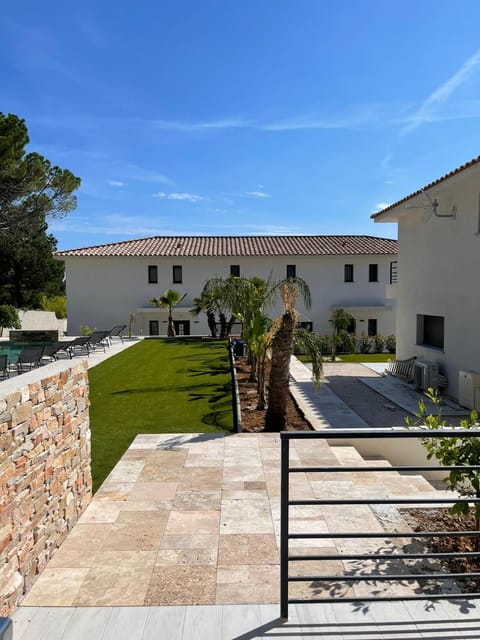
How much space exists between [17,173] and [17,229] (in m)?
3.88

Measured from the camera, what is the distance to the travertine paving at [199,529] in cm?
360

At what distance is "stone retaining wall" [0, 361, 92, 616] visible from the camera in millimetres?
3240

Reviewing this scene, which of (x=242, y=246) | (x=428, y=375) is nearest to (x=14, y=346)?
(x=428, y=375)

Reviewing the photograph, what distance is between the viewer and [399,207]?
14.5 m

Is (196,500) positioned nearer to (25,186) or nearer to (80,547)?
(80,547)

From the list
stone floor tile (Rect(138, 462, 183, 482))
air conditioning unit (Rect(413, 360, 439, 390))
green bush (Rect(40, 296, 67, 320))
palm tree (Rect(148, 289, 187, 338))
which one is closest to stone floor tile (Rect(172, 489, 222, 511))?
stone floor tile (Rect(138, 462, 183, 482))

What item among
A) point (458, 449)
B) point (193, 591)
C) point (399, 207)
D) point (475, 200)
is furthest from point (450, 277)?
point (193, 591)

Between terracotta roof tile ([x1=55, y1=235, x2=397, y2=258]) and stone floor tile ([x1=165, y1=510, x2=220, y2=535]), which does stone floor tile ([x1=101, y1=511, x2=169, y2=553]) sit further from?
terracotta roof tile ([x1=55, y1=235, x2=397, y2=258])

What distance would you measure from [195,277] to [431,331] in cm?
2209

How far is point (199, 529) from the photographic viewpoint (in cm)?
456

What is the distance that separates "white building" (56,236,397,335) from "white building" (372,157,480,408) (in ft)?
60.3

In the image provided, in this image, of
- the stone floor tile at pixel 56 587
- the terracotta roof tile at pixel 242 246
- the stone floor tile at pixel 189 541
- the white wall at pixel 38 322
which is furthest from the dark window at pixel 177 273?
the stone floor tile at pixel 56 587

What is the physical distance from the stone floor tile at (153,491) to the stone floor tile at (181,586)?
149cm

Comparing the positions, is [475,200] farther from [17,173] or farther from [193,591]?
[17,173]
